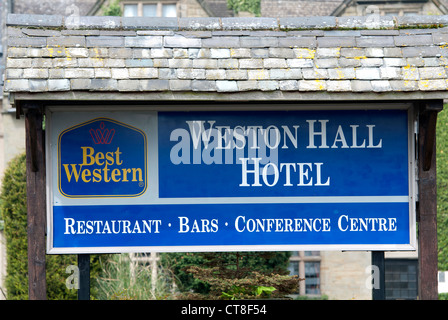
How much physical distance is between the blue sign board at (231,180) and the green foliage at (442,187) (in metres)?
10.2

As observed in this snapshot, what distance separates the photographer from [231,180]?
21.4ft

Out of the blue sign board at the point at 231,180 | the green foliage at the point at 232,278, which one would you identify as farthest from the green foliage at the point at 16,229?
the blue sign board at the point at 231,180

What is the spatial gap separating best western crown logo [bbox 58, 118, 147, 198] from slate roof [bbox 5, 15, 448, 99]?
609 mm

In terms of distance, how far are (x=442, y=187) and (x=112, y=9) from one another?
407 inches

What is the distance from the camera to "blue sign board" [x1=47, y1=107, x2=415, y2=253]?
6.44 m

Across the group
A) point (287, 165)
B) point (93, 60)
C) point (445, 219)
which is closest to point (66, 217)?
point (93, 60)

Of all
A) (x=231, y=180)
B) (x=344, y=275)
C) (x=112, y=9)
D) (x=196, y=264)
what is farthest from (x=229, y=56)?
(x=112, y=9)

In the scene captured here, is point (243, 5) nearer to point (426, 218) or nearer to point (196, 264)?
point (196, 264)

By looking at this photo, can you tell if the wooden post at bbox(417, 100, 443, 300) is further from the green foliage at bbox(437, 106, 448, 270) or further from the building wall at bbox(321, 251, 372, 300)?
the building wall at bbox(321, 251, 372, 300)

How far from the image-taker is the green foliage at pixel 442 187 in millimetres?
16094

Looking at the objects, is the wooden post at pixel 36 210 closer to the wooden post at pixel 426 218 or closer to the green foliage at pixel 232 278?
the green foliage at pixel 232 278

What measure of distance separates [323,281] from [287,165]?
11.5m

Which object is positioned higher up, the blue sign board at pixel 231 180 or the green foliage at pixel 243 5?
the green foliage at pixel 243 5
